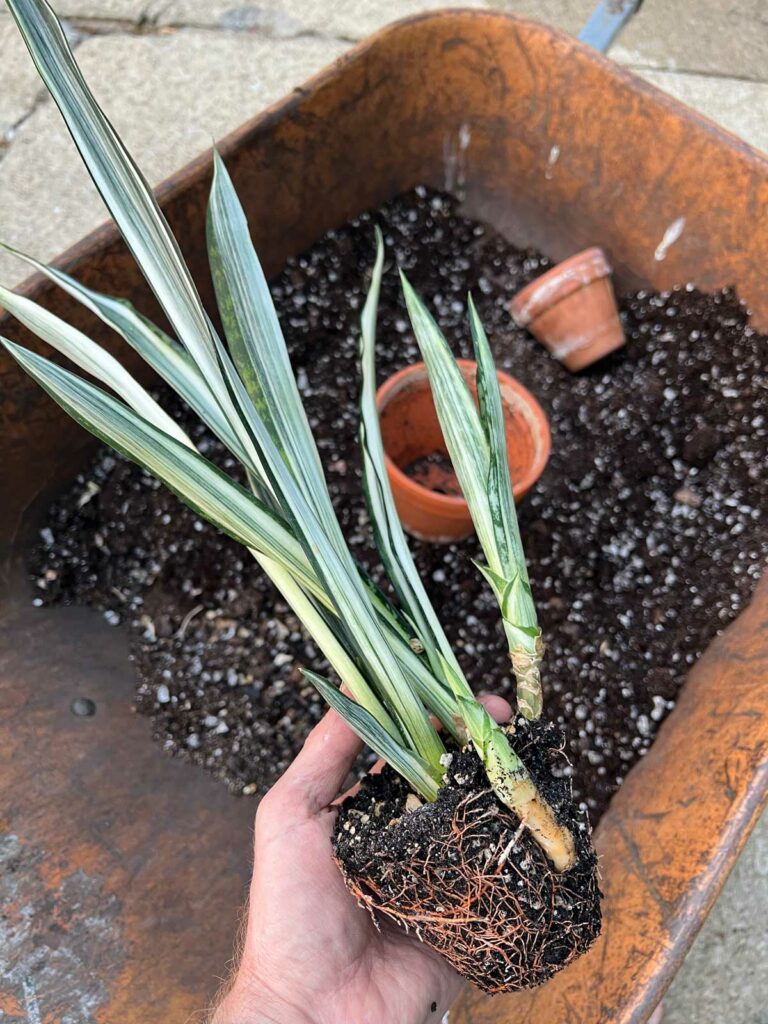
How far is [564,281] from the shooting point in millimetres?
1186

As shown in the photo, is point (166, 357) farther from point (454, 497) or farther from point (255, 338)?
point (454, 497)

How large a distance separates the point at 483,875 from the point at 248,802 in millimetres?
482

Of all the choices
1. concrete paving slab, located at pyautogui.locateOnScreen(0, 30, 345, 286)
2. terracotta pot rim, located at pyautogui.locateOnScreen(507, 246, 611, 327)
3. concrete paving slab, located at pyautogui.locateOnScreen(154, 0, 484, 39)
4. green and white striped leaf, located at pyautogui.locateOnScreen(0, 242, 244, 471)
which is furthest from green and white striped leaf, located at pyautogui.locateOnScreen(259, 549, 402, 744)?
concrete paving slab, located at pyautogui.locateOnScreen(154, 0, 484, 39)

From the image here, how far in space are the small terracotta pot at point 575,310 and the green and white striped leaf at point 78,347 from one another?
2.42ft

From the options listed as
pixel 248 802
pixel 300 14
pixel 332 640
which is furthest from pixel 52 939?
pixel 300 14

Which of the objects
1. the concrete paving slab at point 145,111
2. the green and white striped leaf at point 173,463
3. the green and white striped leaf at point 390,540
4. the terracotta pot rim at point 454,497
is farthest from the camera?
the concrete paving slab at point 145,111

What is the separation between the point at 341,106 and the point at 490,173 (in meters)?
0.31

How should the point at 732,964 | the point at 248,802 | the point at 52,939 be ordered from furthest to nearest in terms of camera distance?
the point at 732,964
the point at 248,802
the point at 52,939

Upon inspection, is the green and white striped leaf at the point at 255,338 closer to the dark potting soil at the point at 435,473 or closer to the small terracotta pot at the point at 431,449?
the small terracotta pot at the point at 431,449

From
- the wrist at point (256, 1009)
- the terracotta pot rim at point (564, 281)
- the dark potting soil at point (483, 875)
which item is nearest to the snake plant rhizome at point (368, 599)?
the dark potting soil at point (483, 875)

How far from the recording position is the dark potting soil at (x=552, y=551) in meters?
1.02

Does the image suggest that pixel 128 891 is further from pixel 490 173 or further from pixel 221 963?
pixel 490 173

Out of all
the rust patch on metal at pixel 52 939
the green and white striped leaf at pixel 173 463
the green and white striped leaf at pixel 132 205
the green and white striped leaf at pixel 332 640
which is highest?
the green and white striped leaf at pixel 132 205

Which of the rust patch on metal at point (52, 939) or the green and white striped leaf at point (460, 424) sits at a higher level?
the green and white striped leaf at point (460, 424)
